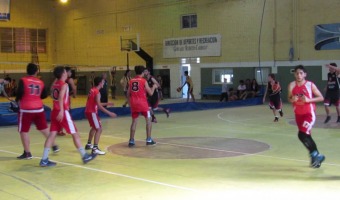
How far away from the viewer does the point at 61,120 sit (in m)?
8.40

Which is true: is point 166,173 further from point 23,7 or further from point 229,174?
point 23,7

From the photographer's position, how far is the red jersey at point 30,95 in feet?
29.3

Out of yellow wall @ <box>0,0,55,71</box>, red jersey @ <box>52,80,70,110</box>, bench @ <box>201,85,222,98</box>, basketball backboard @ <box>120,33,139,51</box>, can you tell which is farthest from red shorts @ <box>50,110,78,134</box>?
→ yellow wall @ <box>0,0,55,71</box>

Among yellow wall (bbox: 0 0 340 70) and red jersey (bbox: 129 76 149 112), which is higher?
yellow wall (bbox: 0 0 340 70)

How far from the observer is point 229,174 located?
7.66 metres

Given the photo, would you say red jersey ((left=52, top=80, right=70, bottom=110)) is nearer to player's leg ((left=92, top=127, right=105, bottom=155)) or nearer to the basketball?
player's leg ((left=92, top=127, right=105, bottom=155))

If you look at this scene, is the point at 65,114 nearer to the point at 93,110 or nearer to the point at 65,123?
the point at 65,123

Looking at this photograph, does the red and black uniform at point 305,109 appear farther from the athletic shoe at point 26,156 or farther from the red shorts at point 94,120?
the athletic shoe at point 26,156

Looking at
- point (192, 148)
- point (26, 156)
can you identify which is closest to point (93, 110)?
point (26, 156)

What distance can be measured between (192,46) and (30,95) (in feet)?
77.8

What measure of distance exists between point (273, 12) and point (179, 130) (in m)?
15.9

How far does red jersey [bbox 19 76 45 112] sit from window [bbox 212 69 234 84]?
22310 mm

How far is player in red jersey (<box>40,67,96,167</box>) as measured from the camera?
8.42m


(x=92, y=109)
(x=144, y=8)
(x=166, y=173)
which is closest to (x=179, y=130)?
(x=92, y=109)
